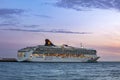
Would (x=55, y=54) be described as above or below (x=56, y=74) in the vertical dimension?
above

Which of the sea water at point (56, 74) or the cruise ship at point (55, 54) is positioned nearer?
the sea water at point (56, 74)

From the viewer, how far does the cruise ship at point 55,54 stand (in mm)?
154500

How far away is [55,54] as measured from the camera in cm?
15562

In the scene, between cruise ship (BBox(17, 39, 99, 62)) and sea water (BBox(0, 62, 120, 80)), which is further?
cruise ship (BBox(17, 39, 99, 62))

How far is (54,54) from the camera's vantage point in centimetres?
15525

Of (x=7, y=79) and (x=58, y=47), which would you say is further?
(x=58, y=47)

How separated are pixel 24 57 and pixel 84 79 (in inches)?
4157

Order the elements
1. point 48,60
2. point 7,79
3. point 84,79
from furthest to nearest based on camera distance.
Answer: point 48,60 → point 84,79 → point 7,79

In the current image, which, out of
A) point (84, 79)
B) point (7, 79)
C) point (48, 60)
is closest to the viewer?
point (7, 79)

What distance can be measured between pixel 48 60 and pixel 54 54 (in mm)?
3595

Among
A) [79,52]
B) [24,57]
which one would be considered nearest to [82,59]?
[79,52]

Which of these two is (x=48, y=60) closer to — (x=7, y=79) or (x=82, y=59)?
(x=82, y=59)

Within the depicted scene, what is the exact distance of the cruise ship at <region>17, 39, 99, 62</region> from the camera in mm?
154500

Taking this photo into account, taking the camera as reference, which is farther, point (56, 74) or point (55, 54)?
point (55, 54)
